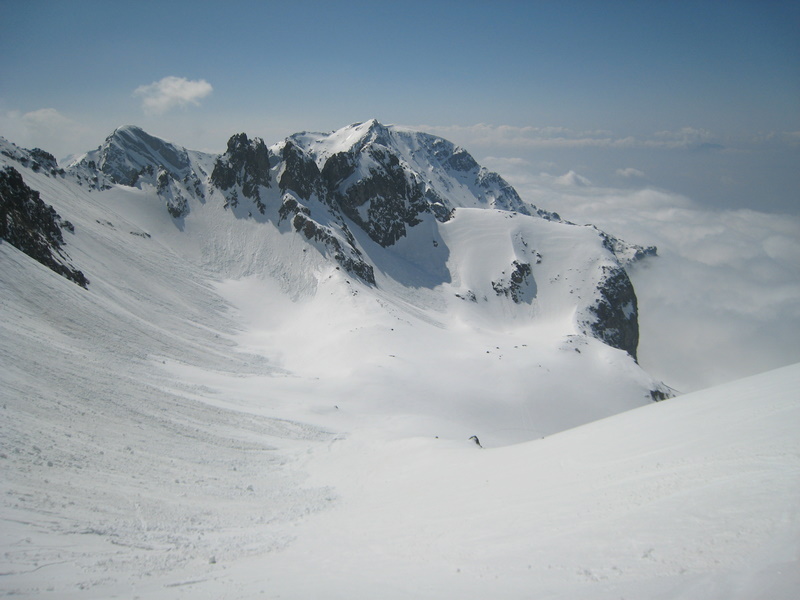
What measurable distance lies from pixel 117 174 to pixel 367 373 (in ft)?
541

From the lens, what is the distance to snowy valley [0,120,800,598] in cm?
842

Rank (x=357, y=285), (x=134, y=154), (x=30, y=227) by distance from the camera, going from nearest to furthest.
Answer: (x=30, y=227), (x=357, y=285), (x=134, y=154)

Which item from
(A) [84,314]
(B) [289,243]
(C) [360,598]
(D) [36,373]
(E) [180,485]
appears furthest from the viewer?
(B) [289,243]

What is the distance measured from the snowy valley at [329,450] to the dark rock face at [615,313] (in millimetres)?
41859

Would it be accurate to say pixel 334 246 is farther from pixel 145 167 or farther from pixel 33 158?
pixel 33 158

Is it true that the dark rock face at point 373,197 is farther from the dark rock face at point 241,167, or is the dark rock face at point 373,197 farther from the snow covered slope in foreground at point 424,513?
the snow covered slope in foreground at point 424,513

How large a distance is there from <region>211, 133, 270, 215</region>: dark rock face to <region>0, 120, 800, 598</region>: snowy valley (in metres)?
29.7

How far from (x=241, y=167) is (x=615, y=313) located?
11087 centimetres

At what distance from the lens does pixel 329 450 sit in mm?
27312

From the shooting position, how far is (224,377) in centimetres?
3881

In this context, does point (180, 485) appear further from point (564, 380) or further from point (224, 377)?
point (564, 380)

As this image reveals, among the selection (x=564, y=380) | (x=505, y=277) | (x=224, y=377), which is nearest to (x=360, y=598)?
(x=224, y=377)

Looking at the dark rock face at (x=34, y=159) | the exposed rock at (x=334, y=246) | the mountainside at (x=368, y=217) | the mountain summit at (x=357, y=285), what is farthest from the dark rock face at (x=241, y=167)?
the dark rock face at (x=34, y=159)

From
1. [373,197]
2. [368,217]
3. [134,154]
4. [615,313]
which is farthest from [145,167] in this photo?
[615,313]
